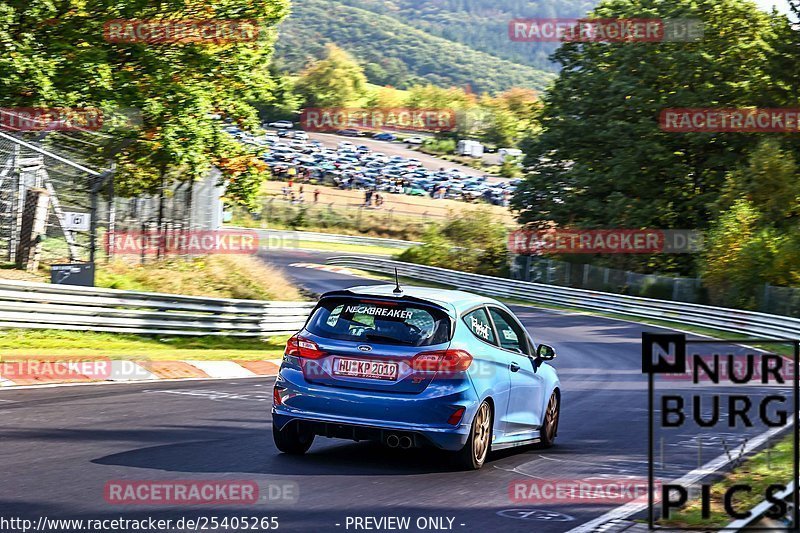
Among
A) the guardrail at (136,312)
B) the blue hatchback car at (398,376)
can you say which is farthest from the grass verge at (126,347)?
the blue hatchback car at (398,376)

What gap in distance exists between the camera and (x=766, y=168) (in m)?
42.4

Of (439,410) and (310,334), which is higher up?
(310,334)

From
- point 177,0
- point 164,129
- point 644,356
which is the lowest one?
point 644,356

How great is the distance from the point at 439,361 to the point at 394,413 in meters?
0.58

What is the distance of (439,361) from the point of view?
28.9 ft

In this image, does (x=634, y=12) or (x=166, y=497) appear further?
(x=634, y=12)

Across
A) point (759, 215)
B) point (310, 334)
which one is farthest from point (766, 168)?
point (310, 334)

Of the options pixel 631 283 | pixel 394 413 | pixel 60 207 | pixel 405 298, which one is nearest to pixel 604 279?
pixel 631 283

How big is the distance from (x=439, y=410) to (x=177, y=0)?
18.1 metres

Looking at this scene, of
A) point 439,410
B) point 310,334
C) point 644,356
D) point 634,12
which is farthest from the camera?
point 634,12

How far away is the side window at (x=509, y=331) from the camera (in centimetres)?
1012

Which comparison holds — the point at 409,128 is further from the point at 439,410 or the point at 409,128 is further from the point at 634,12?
the point at 439,410

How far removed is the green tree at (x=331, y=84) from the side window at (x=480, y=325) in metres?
155

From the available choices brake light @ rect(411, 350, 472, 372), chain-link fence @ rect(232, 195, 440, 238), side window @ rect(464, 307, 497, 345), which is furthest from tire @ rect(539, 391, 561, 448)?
chain-link fence @ rect(232, 195, 440, 238)
